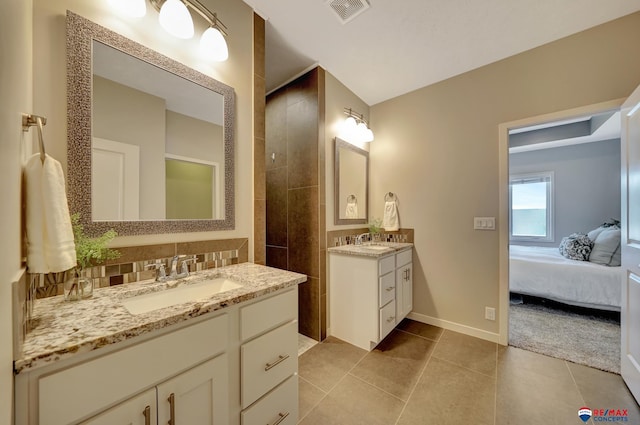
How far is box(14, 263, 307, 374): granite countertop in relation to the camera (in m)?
0.57

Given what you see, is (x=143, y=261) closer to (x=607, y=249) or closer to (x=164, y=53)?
(x=164, y=53)

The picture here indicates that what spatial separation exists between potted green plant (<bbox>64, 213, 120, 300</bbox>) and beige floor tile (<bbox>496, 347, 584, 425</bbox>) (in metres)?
2.14

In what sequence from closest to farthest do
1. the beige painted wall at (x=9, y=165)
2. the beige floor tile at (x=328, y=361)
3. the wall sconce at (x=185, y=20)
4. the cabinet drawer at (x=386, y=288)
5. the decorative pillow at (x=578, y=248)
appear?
the beige painted wall at (x=9, y=165)
the wall sconce at (x=185, y=20)
the beige floor tile at (x=328, y=361)
the cabinet drawer at (x=386, y=288)
the decorative pillow at (x=578, y=248)

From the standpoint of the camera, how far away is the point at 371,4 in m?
1.57

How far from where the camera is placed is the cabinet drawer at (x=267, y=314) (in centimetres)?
99

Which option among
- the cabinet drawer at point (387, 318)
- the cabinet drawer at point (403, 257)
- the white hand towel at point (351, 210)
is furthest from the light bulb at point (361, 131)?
the cabinet drawer at point (387, 318)

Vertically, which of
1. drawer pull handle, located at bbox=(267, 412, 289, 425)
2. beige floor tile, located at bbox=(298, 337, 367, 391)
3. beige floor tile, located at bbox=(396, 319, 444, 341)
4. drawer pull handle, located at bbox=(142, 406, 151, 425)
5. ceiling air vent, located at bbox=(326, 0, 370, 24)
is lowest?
beige floor tile, located at bbox=(298, 337, 367, 391)

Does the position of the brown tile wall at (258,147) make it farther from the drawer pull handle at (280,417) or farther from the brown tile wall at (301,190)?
the drawer pull handle at (280,417)

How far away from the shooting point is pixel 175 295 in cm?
112

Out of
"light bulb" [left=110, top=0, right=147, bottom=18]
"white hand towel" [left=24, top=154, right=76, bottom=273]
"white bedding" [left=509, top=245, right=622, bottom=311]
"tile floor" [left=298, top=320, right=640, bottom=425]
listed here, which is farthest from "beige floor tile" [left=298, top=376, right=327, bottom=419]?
"white bedding" [left=509, top=245, right=622, bottom=311]

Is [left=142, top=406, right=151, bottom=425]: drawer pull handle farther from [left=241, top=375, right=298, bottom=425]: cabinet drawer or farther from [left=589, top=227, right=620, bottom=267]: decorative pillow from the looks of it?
[left=589, top=227, right=620, bottom=267]: decorative pillow

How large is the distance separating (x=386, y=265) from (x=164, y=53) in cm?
210

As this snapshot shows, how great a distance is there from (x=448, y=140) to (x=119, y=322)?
2746 mm

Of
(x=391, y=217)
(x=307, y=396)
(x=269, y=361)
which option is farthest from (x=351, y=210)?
(x=269, y=361)
